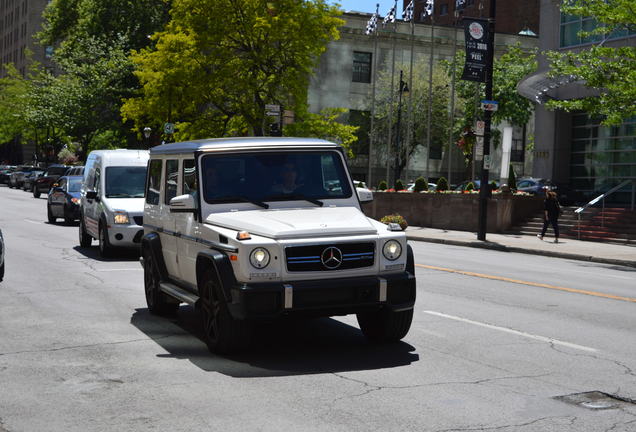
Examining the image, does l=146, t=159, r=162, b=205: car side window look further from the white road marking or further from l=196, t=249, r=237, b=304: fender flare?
the white road marking

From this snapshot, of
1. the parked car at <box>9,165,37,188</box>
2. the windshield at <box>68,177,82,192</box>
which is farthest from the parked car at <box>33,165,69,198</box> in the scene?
the windshield at <box>68,177,82,192</box>

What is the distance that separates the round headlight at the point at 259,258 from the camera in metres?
7.86

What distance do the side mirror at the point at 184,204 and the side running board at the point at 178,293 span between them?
891 mm

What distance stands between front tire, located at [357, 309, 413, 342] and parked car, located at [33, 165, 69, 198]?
162ft

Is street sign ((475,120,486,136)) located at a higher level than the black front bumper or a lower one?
higher

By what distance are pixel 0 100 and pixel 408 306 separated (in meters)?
98.3

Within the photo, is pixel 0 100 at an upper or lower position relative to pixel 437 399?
upper

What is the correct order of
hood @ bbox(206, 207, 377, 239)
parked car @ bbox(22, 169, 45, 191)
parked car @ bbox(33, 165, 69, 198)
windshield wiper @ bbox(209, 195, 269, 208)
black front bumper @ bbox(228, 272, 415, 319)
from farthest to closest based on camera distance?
parked car @ bbox(22, 169, 45, 191), parked car @ bbox(33, 165, 69, 198), windshield wiper @ bbox(209, 195, 269, 208), hood @ bbox(206, 207, 377, 239), black front bumper @ bbox(228, 272, 415, 319)

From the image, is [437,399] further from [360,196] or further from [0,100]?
[0,100]

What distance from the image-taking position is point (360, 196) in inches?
378

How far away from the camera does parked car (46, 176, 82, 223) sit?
28422 mm

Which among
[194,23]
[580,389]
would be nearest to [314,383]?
[580,389]

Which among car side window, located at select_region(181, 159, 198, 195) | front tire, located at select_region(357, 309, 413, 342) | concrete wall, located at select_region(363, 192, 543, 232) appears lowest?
concrete wall, located at select_region(363, 192, 543, 232)

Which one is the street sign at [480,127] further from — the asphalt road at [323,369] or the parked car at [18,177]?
the parked car at [18,177]
